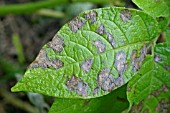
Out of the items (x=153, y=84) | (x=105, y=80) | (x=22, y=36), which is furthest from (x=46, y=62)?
(x=22, y=36)

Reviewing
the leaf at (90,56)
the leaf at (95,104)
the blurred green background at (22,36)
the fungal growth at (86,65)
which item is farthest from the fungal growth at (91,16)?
the blurred green background at (22,36)

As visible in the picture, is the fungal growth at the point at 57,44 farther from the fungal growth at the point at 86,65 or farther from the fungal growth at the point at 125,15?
Result: the fungal growth at the point at 125,15

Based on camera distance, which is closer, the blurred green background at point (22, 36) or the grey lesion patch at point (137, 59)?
the grey lesion patch at point (137, 59)

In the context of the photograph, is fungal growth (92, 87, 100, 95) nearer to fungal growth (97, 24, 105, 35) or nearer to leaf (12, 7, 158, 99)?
leaf (12, 7, 158, 99)

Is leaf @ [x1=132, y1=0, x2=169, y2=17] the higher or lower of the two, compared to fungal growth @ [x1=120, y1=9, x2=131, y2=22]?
higher

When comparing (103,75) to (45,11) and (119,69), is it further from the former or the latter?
(45,11)

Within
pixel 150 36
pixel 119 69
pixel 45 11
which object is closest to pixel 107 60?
pixel 119 69

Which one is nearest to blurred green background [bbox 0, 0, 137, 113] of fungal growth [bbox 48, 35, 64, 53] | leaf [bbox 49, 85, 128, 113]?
leaf [bbox 49, 85, 128, 113]
